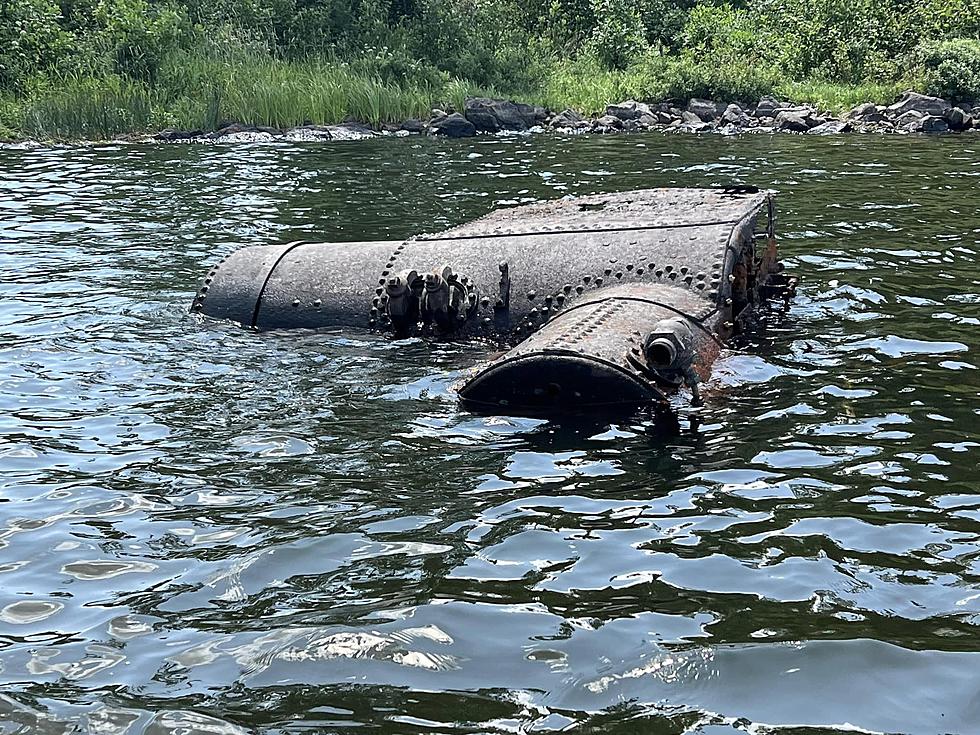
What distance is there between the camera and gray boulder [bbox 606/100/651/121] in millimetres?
28859

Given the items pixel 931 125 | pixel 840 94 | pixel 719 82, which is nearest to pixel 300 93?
pixel 719 82

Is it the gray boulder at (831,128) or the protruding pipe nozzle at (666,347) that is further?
the gray boulder at (831,128)

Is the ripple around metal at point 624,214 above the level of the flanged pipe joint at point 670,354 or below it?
above

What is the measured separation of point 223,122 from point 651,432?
22614 mm

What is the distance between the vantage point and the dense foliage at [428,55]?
27.6m

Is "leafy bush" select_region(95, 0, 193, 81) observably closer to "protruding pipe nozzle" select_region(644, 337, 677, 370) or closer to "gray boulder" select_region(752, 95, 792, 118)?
"gray boulder" select_region(752, 95, 792, 118)

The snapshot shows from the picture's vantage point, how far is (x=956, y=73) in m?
27.6

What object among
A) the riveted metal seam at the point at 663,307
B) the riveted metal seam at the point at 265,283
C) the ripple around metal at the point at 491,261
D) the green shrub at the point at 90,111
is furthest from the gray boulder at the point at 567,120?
the riveted metal seam at the point at 663,307

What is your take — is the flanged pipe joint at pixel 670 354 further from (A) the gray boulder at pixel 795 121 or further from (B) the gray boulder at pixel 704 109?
(B) the gray boulder at pixel 704 109

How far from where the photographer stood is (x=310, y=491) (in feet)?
19.5

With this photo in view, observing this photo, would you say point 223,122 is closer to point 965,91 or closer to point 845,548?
point 965,91

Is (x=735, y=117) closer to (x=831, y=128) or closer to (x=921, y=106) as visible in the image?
(x=831, y=128)

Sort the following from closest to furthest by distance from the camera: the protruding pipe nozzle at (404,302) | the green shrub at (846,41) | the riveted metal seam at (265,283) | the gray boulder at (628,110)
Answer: the protruding pipe nozzle at (404,302) < the riveted metal seam at (265,283) < the gray boulder at (628,110) < the green shrub at (846,41)

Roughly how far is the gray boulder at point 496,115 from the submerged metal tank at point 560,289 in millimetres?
19009
